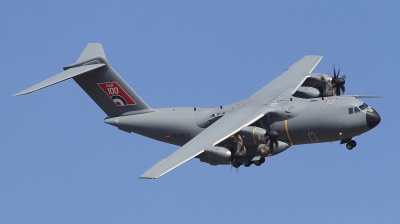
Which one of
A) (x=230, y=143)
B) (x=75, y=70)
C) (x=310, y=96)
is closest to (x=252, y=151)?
(x=230, y=143)

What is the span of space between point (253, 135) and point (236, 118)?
166 centimetres

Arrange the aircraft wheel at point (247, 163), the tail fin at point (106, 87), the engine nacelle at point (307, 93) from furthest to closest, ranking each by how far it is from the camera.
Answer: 1. the engine nacelle at point (307, 93)
2. the tail fin at point (106, 87)
3. the aircraft wheel at point (247, 163)

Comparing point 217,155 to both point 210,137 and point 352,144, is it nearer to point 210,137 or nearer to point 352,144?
point 210,137

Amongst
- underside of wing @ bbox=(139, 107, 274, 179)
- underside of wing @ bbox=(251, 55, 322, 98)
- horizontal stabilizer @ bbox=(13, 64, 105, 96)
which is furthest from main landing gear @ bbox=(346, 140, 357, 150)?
horizontal stabilizer @ bbox=(13, 64, 105, 96)

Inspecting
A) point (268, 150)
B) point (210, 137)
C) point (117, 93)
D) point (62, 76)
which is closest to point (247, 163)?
point (268, 150)

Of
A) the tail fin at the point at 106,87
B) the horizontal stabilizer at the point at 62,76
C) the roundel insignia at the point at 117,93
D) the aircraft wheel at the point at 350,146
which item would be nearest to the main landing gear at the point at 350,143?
the aircraft wheel at the point at 350,146

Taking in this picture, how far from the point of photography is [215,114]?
2071 inches

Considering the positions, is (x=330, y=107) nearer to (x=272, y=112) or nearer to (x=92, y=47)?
(x=272, y=112)

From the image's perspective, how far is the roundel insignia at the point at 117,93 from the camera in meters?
54.7

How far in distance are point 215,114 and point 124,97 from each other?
17.0 ft

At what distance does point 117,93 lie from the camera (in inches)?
2156

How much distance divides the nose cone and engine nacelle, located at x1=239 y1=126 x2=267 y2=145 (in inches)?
196

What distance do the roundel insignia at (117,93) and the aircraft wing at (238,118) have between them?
18.9 feet

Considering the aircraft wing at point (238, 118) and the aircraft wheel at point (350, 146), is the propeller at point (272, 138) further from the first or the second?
the aircraft wheel at point (350, 146)
